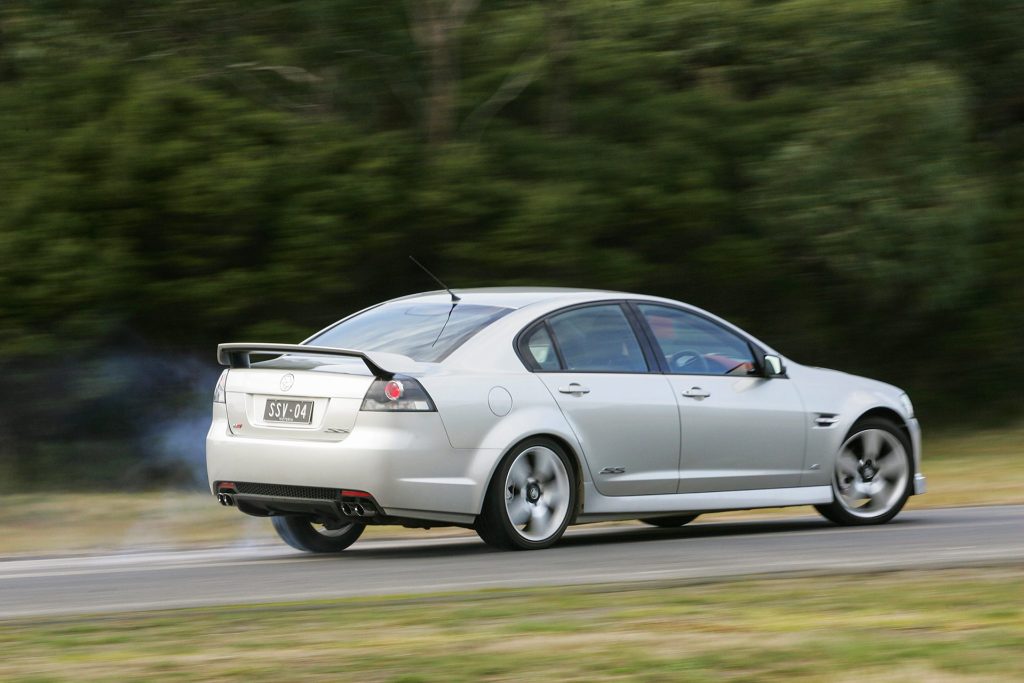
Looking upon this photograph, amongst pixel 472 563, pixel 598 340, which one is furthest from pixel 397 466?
pixel 598 340

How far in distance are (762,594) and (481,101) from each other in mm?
11029

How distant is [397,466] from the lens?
822 cm

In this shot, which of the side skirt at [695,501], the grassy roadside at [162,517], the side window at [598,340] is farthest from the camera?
the grassy roadside at [162,517]

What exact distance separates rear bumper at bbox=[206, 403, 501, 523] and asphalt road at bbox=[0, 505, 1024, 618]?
0.36 m

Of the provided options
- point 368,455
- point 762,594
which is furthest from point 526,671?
point 368,455

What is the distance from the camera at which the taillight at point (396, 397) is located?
827 centimetres

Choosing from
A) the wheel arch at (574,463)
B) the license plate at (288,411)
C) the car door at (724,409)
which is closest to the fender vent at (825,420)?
the car door at (724,409)

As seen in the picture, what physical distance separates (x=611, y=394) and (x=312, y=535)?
203 cm

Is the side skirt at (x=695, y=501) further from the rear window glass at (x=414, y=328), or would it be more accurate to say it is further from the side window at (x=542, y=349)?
the rear window glass at (x=414, y=328)

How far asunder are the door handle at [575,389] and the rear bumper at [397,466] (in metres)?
0.67

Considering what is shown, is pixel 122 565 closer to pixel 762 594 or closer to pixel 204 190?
pixel 762 594

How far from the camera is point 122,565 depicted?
9.21m

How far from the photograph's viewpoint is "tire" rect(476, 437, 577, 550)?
8602 mm

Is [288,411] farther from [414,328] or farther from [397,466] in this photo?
[414,328]
